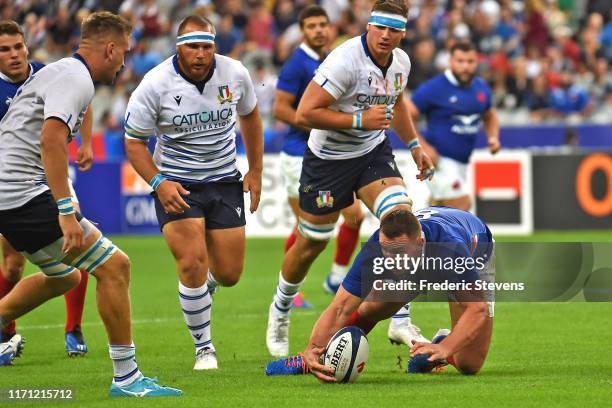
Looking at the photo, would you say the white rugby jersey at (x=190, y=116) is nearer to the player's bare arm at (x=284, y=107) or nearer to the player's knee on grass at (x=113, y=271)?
the player's knee on grass at (x=113, y=271)

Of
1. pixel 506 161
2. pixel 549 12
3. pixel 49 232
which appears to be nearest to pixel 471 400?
pixel 49 232

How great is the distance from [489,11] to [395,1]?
683 inches

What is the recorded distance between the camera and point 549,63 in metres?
25.0

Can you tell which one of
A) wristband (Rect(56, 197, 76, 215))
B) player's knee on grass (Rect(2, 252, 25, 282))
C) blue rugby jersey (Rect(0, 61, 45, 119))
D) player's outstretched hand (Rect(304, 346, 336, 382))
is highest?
blue rugby jersey (Rect(0, 61, 45, 119))

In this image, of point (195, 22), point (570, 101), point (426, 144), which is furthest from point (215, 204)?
point (570, 101)

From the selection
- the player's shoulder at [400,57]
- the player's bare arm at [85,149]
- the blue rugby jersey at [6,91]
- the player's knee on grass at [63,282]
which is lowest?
the player's knee on grass at [63,282]

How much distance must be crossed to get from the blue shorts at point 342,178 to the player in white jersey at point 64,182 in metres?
2.44

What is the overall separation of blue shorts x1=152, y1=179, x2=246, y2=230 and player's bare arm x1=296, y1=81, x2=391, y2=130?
73cm

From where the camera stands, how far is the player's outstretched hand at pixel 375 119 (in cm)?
888

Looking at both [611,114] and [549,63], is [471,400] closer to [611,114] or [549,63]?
[611,114]

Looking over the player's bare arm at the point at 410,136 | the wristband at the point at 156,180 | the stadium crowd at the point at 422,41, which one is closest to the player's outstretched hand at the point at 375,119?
the player's bare arm at the point at 410,136

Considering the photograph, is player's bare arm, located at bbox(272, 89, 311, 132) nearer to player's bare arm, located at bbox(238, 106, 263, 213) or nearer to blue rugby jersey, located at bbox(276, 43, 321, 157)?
blue rugby jersey, located at bbox(276, 43, 321, 157)

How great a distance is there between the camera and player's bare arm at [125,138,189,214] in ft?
27.5

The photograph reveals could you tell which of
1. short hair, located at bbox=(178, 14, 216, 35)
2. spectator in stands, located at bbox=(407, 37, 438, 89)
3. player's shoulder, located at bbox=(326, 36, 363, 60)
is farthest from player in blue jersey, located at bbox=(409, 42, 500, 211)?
spectator in stands, located at bbox=(407, 37, 438, 89)
